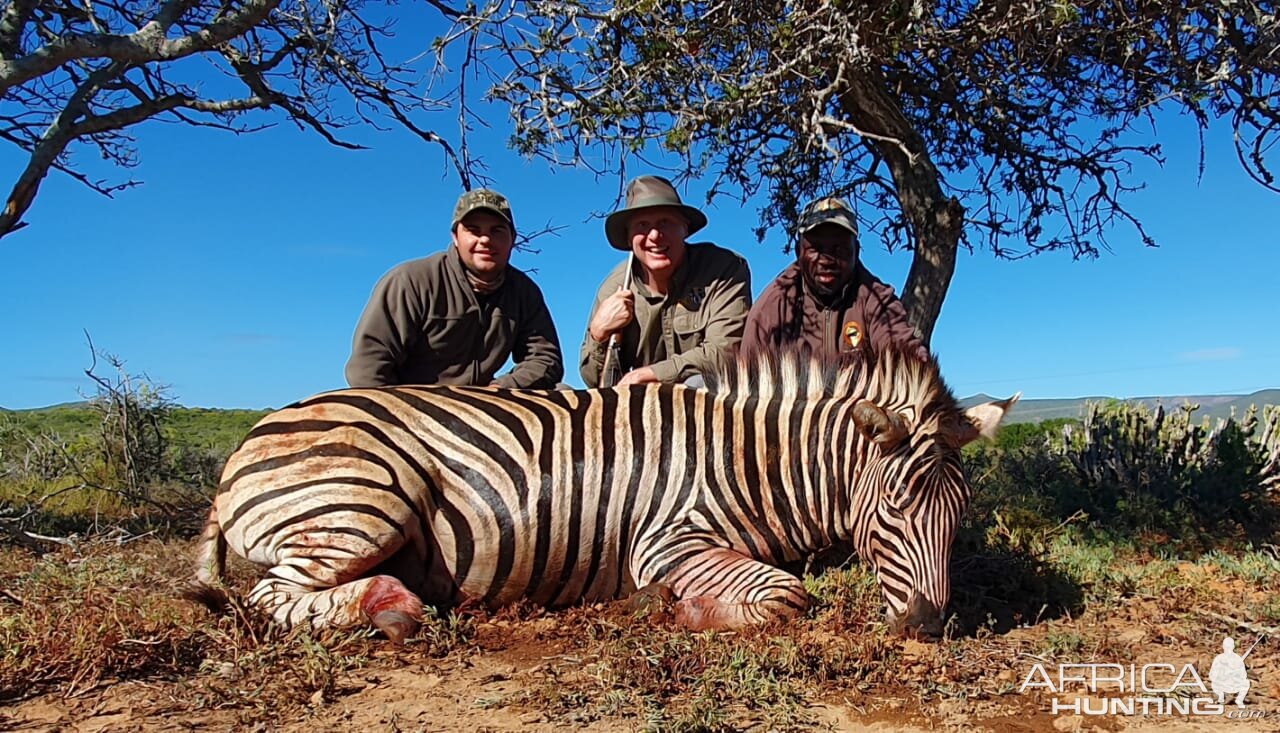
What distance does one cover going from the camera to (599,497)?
11.3 feet

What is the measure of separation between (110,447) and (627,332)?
17.3ft

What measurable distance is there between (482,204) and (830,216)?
1.88 m

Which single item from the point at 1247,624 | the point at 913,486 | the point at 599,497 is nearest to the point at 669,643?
the point at 599,497

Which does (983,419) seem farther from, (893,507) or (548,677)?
(548,677)

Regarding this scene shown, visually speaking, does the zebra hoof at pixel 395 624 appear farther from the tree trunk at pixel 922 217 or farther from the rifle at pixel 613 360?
the tree trunk at pixel 922 217

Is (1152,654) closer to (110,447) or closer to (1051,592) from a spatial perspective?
(1051,592)

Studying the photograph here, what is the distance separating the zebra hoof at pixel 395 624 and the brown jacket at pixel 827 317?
2244mm

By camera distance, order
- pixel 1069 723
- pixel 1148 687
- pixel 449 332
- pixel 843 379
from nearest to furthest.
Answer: pixel 1069 723
pixel 1148 687
pixel 843 379
pixel 449 332

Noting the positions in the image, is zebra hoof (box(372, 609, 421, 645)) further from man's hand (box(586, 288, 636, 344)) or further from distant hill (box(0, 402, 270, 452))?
distant hill (box(0, 402, 270, 452))

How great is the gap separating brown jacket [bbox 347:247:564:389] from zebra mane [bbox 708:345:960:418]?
167 centimetres

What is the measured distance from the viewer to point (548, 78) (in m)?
6.30

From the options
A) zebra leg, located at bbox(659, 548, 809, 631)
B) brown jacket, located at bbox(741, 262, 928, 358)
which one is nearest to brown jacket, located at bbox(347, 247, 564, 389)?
brown jacket, located at bbox(741, 262, 928, 358)

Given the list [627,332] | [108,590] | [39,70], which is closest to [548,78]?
[627,332]

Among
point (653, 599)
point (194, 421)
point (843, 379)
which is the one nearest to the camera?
point (653, 599)
